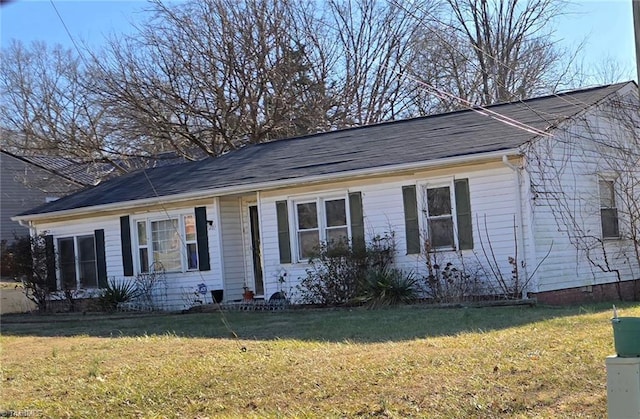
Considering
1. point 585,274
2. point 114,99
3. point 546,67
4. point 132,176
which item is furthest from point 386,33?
point 585,274

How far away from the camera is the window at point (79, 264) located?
70.0 feet

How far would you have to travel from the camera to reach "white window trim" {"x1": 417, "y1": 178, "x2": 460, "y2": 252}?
15.3 meters

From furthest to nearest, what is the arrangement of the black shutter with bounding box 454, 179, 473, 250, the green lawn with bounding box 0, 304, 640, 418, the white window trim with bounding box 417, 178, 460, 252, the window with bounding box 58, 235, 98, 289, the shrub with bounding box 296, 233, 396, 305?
the window with bounding box 58, 235, 98, 289, the shrub with bounding box 296, 233, 396, 305, the white window trim with bounding box 417, 178, 460, 252, the black shutter with bounding box 454, 179, 473, 250, the green lawn with bounding box 0, 304, 640, 418

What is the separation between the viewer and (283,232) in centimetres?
1759

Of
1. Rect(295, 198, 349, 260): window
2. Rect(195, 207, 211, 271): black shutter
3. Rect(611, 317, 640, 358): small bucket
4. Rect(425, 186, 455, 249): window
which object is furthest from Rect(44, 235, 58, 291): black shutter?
Rect(611, 317, 640, 358): small bucket

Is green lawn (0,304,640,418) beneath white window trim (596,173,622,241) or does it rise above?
beneath

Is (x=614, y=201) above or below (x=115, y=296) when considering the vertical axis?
above

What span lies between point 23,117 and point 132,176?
1275cm

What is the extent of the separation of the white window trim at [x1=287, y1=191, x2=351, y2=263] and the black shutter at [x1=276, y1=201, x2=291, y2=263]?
0.12m

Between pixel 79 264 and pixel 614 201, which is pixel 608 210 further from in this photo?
pixel 79 264

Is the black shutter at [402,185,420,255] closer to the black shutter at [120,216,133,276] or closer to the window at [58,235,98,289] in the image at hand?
the black shutter at [120,216,133,276]

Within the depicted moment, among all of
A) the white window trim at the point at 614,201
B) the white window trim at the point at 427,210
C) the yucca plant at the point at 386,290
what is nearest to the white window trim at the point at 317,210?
the yucca plant at the point at 386,290

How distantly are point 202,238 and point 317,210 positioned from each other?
3.29m

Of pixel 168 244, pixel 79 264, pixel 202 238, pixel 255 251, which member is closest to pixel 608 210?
pixel 255 251
